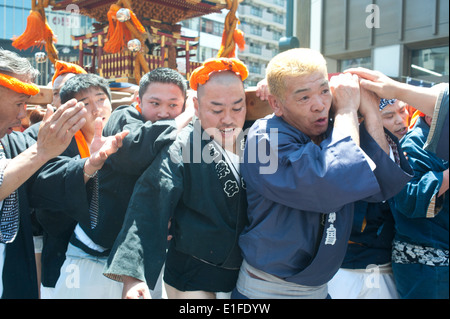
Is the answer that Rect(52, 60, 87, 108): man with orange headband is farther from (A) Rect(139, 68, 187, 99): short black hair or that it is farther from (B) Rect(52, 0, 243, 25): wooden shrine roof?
(B) Rect(52, 0, 243, 25): wooden shrine roof

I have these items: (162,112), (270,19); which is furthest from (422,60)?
(270,19)

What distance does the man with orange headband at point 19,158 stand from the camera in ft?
5.25

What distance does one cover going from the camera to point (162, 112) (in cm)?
220

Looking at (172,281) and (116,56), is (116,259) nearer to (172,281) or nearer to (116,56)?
(172,281)

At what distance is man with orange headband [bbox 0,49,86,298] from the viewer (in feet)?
5.25

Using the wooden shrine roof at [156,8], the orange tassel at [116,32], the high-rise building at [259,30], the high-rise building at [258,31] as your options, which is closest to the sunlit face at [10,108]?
the orange tassel at [116,32]

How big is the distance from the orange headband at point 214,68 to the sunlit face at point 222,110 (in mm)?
31

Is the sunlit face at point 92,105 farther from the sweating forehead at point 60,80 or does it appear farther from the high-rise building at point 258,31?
the high-rise building at point 258,31

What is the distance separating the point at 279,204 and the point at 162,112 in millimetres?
963

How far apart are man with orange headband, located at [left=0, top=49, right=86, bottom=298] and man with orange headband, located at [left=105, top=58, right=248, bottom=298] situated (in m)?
0.38

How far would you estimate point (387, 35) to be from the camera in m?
14.3

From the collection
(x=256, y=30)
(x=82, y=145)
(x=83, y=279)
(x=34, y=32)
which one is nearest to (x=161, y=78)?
(x=82, y=145)

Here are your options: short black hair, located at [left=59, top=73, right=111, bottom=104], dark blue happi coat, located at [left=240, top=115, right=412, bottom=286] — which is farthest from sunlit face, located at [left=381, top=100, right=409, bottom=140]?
short black hair, located at [left=59, top=73, right=111, bottom=104]

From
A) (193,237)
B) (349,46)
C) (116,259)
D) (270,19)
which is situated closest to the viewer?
(116,259)
